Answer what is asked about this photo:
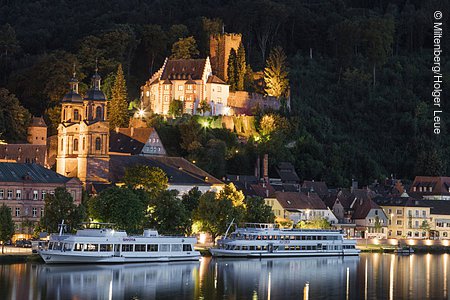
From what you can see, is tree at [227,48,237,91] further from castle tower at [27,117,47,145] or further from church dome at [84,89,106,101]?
church dome at [84,89,106,101]

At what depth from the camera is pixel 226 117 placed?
137 meters

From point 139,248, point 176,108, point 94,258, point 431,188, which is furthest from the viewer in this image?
point 431,188

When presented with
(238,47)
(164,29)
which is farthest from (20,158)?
(164,29)

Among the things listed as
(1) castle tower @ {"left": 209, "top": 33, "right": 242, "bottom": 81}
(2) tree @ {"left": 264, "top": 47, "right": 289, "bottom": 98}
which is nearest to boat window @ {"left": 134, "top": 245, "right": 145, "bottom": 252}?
(1) castle tower @ {"left": 209, "top": 33, "right": 242, "bottom": 81}

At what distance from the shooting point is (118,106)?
437 ft

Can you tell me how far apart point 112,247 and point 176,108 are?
4925cm

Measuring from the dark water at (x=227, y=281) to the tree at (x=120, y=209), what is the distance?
5834 mm

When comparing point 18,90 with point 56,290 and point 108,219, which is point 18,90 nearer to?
point 108,219

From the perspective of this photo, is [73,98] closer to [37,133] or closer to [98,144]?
[98,144]

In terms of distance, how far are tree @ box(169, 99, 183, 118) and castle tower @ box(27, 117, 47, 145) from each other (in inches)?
602

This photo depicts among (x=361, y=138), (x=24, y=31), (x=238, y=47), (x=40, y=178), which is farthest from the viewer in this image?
(x=24, y=31)

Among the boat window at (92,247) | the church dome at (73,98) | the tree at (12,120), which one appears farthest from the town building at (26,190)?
the tree at (12,120)

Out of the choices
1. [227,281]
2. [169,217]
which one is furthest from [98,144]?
[227,281]

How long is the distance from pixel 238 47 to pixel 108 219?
5227 centimetres
